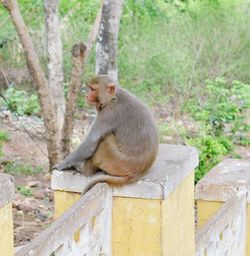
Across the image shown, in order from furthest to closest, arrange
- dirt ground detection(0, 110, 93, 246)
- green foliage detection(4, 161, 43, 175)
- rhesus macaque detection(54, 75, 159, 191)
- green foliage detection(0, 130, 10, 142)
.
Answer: green foliage detection(0, 130, 10, 142)
green foliage detection(4, 161, 43, 175)
dirt ground detection(0, 110, 93, 246)
rhesus macaque detection(54, 75, 159, 191)

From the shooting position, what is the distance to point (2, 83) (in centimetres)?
1066

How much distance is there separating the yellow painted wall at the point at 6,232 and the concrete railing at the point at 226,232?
1.41 m

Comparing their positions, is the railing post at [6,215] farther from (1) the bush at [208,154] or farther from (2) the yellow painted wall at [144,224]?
(1) the bush at [208,154]

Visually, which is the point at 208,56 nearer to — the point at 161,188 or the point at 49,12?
the point at 49,12

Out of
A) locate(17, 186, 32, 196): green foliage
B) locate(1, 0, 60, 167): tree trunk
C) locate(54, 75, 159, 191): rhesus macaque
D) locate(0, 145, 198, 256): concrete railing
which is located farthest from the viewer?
locate(17, 186, 32, 196): green foliage

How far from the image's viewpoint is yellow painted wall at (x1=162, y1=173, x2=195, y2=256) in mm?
2461

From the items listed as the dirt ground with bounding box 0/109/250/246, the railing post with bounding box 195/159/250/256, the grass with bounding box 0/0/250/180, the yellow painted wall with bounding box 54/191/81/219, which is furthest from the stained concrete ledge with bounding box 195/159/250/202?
the grass with bounding box 0/0/250/180

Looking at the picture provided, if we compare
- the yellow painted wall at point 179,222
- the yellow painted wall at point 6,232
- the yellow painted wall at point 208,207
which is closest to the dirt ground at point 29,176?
the yellow painted wall at point 208,207

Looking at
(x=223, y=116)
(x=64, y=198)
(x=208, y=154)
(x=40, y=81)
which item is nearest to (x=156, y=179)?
(x=64, y=198)

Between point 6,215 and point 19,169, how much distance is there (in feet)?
18.7

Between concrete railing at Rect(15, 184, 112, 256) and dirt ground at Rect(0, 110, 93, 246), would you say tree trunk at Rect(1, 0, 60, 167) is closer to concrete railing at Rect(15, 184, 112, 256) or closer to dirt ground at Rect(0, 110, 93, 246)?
dirt ground at Rect(0, 110, 93, 246)

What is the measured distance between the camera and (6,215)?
A: 1.72 m

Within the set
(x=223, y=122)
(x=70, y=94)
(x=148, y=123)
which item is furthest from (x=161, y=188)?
(x=223, y=122)

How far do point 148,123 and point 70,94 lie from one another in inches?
143
